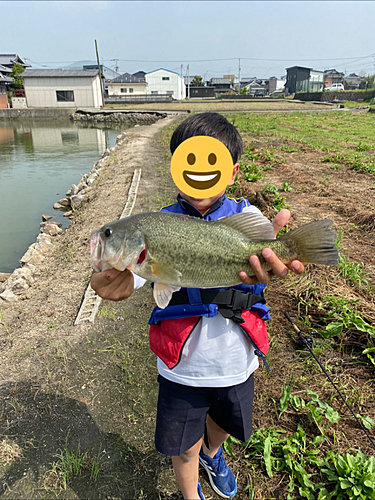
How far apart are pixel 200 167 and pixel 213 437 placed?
1919 millimetres

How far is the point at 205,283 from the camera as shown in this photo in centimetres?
189

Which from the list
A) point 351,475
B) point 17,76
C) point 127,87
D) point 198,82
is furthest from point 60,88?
point 351,475

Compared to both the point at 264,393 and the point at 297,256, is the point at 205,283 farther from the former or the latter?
the point at 264,393

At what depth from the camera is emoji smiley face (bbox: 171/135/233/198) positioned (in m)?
2.09

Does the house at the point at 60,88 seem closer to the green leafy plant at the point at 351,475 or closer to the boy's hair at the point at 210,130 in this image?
the boy's hair at the point at 210,130

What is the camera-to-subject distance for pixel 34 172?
17.8 meters

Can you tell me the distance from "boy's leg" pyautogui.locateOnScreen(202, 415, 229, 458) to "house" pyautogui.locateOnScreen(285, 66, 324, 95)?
266 feet

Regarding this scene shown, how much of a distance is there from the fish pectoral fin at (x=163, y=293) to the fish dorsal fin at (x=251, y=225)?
1.60 ft

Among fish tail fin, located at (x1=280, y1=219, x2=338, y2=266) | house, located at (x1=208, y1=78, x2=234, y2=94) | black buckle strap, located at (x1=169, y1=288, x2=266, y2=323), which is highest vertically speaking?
house, located at (x1=208, y1=78, x2=234, y2=94)

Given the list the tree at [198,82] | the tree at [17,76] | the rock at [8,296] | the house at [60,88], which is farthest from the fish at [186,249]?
the tree at [198,82]

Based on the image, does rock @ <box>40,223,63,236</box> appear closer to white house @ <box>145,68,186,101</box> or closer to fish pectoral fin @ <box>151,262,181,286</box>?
fish pectoral fin @ <box>151,262,181,286</box>

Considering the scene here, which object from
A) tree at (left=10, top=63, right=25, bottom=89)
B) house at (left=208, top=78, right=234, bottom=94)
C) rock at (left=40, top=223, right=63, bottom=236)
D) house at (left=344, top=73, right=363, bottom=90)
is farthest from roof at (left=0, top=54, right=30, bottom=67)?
house at (left=344, top=73, right=363, bottom=90)

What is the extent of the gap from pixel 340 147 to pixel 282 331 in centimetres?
1298

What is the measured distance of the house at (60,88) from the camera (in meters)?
48.5
